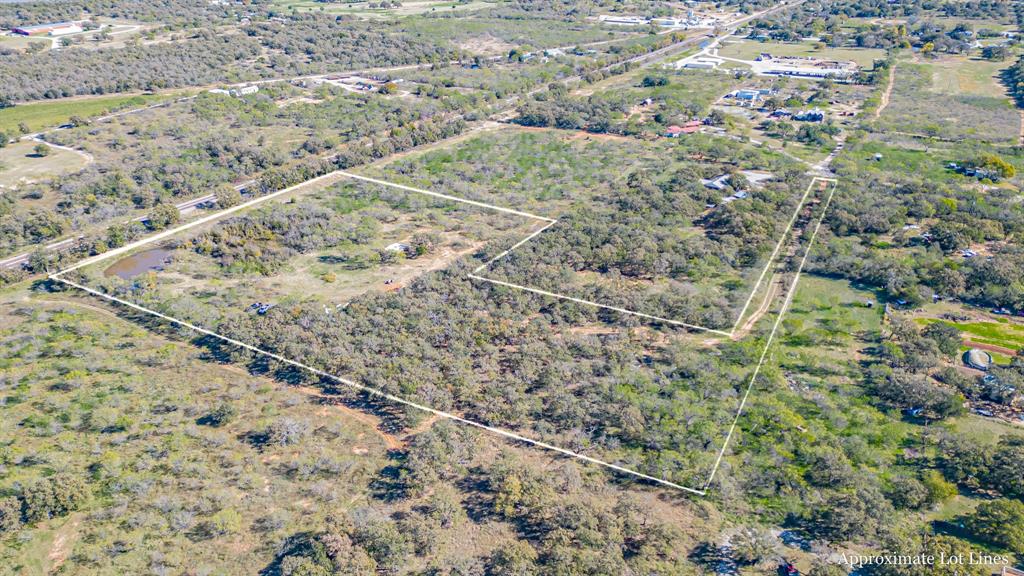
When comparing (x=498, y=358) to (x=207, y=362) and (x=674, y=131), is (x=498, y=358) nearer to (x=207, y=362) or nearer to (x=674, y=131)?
(x=207, y=362)

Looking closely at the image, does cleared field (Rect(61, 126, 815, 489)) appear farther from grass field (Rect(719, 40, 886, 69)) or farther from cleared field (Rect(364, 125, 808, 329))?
grass field (Rect(719, 40, 886, 69))

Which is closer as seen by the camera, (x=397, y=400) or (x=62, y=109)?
(x=397, y=400)

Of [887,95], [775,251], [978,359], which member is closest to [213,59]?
[775,251]

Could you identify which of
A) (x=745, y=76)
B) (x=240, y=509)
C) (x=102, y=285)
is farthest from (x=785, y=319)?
(x=745, y=76)

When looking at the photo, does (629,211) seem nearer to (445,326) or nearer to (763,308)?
(763,308)

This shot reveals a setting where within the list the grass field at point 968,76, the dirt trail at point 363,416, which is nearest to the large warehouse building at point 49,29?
the dirt trail at point 363,416

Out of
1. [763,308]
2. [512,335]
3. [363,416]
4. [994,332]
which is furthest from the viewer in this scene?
[763,308]
